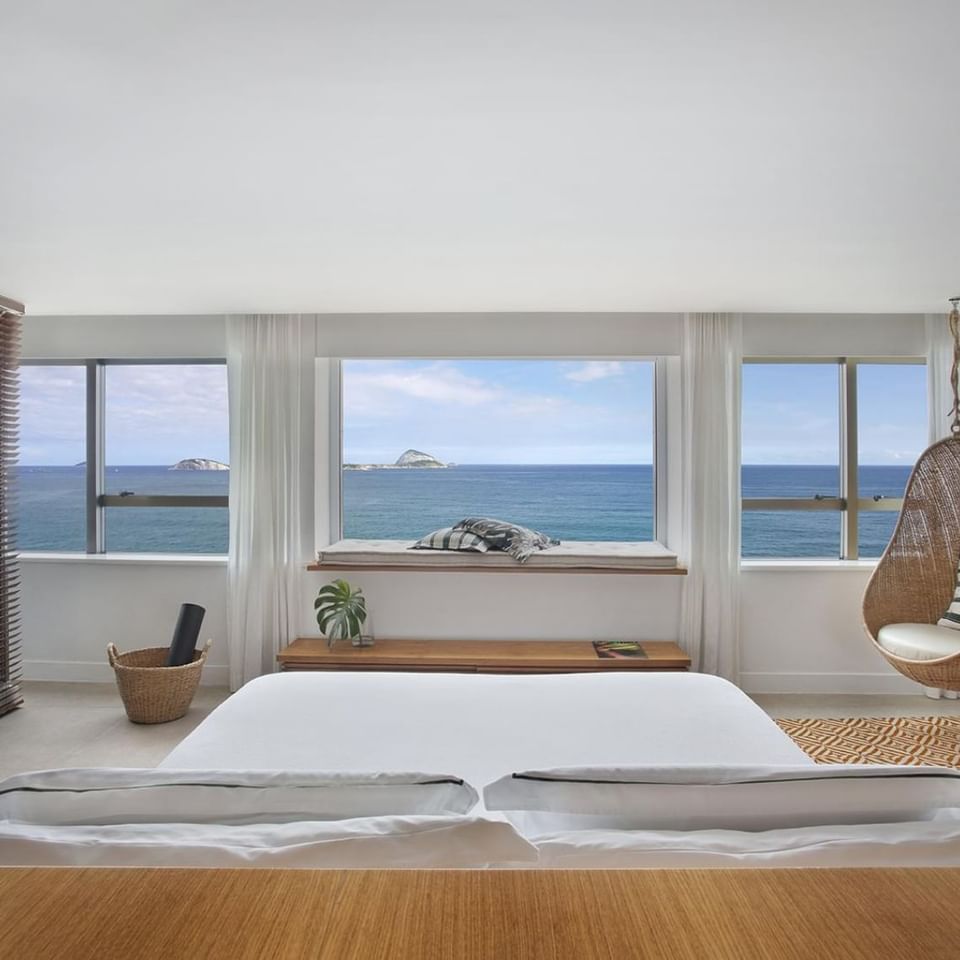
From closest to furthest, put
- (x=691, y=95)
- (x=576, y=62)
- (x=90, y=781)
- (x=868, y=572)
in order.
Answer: (x=90, y=781)
(x=576, y=62)
(x=691, y=95)
(x=868, y=572)

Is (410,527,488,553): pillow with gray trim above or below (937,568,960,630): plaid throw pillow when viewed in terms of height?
above

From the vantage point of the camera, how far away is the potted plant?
4.07m

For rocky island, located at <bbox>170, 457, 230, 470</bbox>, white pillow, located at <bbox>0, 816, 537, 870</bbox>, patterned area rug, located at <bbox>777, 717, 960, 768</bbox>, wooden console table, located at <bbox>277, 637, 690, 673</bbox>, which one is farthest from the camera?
rocky island, located at <bbox>170, 457, 230, 470</bbox>

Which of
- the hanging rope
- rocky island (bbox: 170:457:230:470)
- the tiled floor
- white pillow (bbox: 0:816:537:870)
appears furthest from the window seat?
white pillow (bbox: 0:816:537:870)

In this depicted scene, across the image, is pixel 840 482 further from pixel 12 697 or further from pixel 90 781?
pixel 12 697

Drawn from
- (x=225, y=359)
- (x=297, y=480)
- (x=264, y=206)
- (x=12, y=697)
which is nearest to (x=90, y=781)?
(x=264, y=206)

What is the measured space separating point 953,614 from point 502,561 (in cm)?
251

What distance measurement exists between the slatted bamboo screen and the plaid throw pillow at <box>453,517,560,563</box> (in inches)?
103

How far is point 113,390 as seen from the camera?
15.7 ft

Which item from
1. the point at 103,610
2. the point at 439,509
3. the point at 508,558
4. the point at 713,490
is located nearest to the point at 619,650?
the point at 508,558

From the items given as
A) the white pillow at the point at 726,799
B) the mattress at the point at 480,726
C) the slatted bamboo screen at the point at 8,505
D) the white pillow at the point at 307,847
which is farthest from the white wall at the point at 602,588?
the white pillow at the point at 307,847

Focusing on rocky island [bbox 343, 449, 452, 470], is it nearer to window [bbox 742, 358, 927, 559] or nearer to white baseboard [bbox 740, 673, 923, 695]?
window [bbox 742, 358, 927, 559]

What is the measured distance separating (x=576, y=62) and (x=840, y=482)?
3.75 m

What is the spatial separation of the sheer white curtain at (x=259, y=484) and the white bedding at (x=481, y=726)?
178 centimetres
